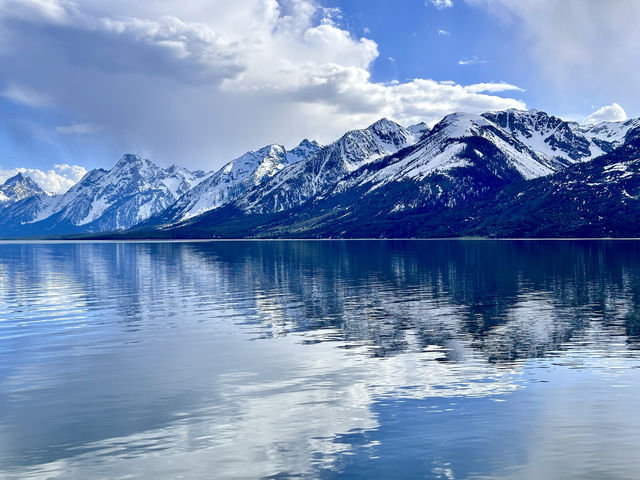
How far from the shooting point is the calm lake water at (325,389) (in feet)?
105

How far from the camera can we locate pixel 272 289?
12469 centimetres

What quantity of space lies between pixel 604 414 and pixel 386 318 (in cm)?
4414

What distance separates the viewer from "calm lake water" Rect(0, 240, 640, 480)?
105 ft

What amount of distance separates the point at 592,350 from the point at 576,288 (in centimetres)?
6074

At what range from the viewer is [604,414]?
39.1m

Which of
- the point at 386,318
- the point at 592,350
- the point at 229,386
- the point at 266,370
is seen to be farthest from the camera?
the point at 386,318

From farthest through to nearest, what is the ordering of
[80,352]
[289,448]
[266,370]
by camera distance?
[80,352] < [266,370] < [289,448]

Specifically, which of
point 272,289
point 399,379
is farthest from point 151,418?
point 272,289

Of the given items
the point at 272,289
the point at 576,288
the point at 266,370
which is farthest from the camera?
the point at 272,289

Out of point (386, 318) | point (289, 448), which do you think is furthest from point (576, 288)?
point (289, 448)

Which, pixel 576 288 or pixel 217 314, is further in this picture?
pixel 576 288

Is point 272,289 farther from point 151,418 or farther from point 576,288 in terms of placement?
point 151,418

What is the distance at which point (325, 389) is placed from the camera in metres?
46.5

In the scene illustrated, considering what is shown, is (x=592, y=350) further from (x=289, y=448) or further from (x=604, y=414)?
(x=289, y=448)
